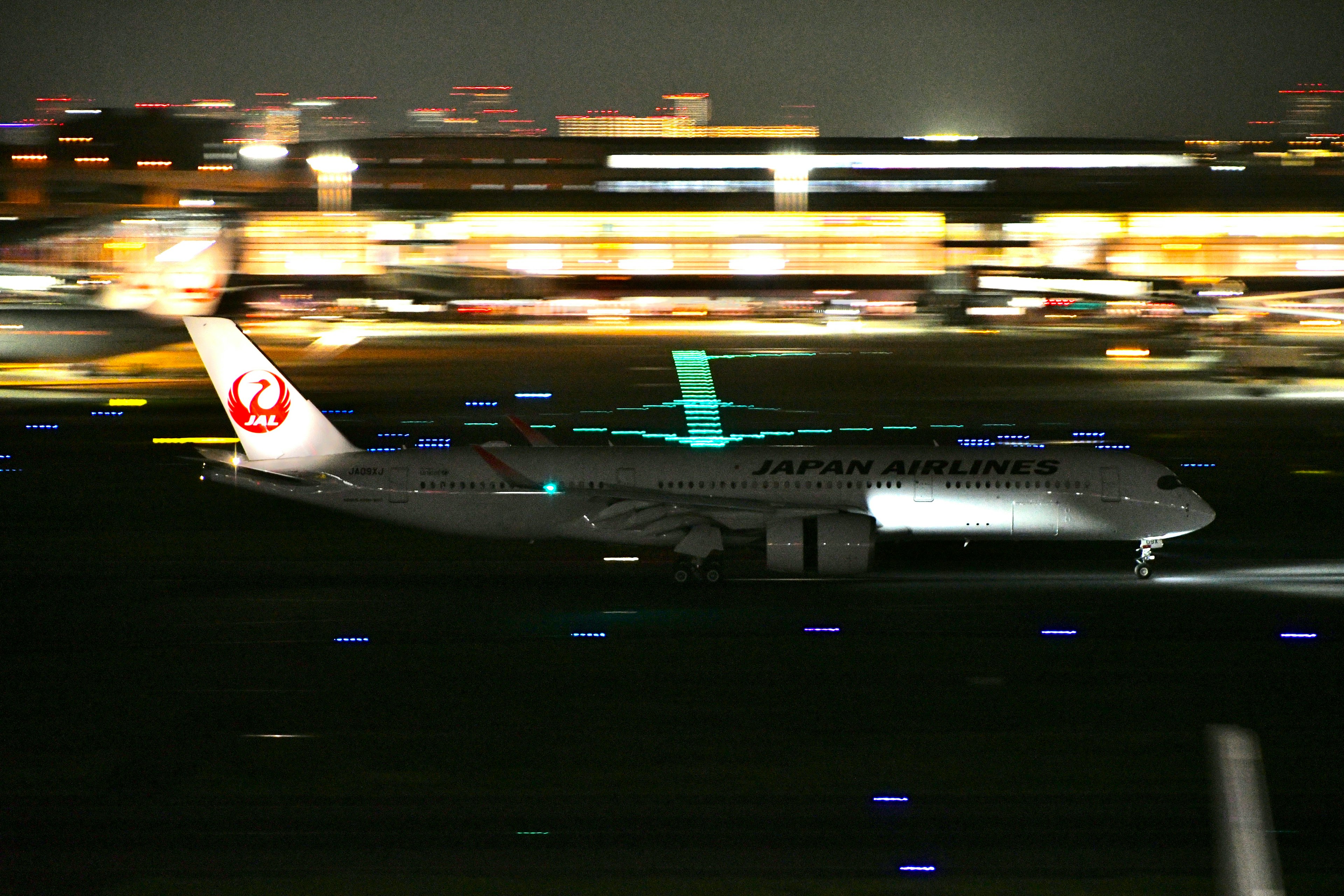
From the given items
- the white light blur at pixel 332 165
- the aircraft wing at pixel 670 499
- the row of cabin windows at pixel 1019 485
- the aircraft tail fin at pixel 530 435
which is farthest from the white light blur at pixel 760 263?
the aircraft wing at pixel 670 499

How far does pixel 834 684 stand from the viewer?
19.7m

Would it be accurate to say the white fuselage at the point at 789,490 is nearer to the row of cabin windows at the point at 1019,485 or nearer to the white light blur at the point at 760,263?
the row of cabin windows at the point at 1019,485

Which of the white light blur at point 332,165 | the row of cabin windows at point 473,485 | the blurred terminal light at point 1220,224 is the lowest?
the row of cabin windows at point 473,485

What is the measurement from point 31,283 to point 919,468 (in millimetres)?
106355

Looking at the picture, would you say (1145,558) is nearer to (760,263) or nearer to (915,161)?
(760,263)

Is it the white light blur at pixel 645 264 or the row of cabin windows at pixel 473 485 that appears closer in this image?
the row of cabin windows at pixel 473 485

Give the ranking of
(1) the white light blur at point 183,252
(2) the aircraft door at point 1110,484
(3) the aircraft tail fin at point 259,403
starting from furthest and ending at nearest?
(1) the white light blur at point 183,252 < (3) the aircraft tail fin at point 259,403 < (2) the aircraft door at point 1110,484

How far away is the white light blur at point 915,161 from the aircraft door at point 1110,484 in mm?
121186

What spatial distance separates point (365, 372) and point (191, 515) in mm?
39623

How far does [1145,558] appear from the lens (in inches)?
1070

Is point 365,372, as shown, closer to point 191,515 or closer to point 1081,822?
point 191,515

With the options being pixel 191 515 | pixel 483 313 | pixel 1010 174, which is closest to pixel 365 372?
pixel 191 515

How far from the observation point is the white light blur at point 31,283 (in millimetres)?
111188

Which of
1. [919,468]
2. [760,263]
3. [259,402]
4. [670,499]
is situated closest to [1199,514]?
[919,468]
